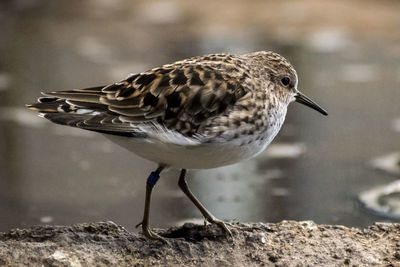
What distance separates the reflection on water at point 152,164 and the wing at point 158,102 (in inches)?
65.2

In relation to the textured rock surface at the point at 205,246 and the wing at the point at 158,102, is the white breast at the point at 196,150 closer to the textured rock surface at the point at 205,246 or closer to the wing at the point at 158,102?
the wing at the point at 158,102

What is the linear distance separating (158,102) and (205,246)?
2.84ft

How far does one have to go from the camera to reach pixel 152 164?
7551 mm

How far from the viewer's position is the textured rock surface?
187 inches

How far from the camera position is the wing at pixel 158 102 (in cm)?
472

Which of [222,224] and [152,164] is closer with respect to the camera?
[222,224]

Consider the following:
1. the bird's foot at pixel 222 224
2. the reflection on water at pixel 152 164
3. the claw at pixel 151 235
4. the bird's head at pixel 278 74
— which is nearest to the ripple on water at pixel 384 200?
the reflection on water at pixel 152 164

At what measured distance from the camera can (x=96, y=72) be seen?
380 inches

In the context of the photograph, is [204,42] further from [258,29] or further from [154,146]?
[154,146]

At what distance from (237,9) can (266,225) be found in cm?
711

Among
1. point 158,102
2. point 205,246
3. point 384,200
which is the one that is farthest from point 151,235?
point 384,200

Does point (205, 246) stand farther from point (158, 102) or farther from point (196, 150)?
point (158, 102)

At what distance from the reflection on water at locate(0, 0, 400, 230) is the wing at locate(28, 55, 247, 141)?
1655 millimetres

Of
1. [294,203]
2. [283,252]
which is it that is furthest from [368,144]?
[283,252]
